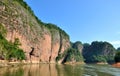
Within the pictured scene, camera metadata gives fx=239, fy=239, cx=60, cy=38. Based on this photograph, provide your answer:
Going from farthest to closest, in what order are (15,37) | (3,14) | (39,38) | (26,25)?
1. (39,38)
2. (26,25)
3. (15,37)
4. (3,14)

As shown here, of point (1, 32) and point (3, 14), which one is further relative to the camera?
point (3, 14)

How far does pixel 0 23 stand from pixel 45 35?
85.7m

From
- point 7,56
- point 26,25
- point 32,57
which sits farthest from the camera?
point 32,57

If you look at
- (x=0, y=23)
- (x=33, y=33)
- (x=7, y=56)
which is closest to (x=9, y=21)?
(x=0, y=23)

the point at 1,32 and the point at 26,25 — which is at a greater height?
the point at 26,25

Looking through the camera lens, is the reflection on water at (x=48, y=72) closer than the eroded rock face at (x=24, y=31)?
Yes

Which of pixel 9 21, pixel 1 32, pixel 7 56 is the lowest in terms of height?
pixel 7 56

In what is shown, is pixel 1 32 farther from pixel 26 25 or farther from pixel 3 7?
pixel 26 25

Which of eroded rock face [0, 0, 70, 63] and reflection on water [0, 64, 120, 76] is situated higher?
eroded rock face [0, 0, 70, 63]

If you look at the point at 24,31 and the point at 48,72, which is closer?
the point at 48,72

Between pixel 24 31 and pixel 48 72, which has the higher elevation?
pixel 24 31

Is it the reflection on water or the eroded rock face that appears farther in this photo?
the eroded rock face

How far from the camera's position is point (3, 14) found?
11200cm

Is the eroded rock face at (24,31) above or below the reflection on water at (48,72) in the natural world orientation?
above
